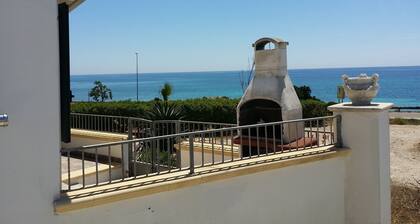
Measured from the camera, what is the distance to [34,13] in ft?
14.8

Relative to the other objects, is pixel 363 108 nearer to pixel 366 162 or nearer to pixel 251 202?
pixel 366 162

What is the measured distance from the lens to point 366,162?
694 cm

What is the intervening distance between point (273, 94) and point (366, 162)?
2.24m

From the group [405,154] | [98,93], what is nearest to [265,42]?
[405,154]

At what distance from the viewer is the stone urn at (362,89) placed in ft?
23.3

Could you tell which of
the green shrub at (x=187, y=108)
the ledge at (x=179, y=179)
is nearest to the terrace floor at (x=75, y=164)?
the ledge at (x=179, y=179)

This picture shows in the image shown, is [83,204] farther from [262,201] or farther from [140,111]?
[140,111]

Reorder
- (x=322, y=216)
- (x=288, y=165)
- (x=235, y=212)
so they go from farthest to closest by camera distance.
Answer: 1. (x=322, y=216)
2. (x=288, y=165)
3. (x=235, y=212)

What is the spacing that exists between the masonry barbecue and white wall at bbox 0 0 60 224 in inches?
172

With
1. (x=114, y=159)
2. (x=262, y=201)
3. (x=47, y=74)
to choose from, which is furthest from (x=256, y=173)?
(x=114, y=159)

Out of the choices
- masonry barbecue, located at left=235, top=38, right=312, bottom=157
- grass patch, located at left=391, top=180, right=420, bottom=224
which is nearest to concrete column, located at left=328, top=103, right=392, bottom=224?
masonry barbecue, located at left=235, top=38, right=312, bottom=157

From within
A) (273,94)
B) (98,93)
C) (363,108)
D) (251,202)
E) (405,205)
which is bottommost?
(405,205)

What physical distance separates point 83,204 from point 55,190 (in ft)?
1.04

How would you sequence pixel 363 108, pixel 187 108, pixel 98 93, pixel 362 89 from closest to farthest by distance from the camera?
1. pixel 363 108
2. pixel 362 89
3. pixel 187 108
4. pixel 98 93
